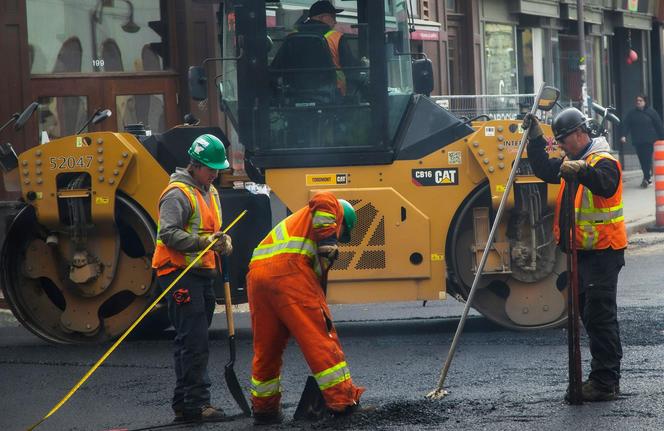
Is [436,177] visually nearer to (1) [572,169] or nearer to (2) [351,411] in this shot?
(1) [572,169]

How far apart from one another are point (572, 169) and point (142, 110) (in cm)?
1041

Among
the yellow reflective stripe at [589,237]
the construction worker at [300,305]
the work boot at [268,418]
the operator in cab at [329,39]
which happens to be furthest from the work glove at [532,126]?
the operator in cab at [329,39]

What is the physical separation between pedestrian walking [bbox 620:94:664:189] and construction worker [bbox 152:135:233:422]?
19.2 metres

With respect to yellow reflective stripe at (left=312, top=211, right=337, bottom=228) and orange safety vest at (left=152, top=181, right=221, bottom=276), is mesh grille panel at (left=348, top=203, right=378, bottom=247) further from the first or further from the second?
yellow reflective stripe at (left=312, top=211, right=337, bottom=228)

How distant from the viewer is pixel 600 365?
7855 mm

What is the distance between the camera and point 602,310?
7.92 meters

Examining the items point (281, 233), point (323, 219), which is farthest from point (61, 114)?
point (323, 219)

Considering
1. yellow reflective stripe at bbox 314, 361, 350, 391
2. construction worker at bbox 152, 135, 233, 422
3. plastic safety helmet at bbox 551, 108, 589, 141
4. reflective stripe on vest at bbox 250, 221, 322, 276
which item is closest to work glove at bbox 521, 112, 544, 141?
plastic safety helmet at bbox 551, 108, 589, 141

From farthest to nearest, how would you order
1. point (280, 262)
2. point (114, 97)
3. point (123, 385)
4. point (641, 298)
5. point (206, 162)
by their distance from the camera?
point (114, 97), point (641, 298), point (123, 385), point (206, 162), point (280, 262)

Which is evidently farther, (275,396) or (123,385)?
(123,385)

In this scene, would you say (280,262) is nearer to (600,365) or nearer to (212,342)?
(600,365)

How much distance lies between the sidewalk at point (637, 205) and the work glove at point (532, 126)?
35.5 feet

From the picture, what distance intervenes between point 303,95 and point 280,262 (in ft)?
10.6

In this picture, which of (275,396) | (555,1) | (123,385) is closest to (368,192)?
(123,385)
